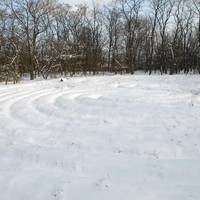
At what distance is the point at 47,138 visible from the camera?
26.6 ft

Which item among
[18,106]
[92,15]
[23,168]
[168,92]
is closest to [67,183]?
[23,168]

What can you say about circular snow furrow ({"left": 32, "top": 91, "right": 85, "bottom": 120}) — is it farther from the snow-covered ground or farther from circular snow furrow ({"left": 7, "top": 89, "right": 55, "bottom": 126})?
circular snow furrow ({"left": 7, "top": 89, "right": 55, "bottom": 126})

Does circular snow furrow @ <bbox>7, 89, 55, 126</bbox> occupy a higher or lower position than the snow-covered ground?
higher

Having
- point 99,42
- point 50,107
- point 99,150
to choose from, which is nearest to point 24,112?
point 50,107

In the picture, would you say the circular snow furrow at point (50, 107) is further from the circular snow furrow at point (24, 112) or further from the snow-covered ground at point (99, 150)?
the circular snow furrow at point (24, 112)

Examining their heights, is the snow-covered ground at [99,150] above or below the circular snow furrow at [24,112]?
below

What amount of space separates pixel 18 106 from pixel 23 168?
6.10 meters

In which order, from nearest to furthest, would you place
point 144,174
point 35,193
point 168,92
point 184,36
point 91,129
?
point 35,193 → point 144,174 → point 91,129 → point 168,92 → point 184,36

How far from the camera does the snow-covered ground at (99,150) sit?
17.4 feet

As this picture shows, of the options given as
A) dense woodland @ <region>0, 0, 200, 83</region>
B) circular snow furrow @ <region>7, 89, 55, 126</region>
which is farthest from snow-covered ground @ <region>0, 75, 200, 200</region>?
dense woodland @ <region>0, 0, 200, 83</region>

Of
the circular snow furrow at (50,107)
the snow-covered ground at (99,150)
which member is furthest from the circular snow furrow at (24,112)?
the circular snow furrow at (50,107)

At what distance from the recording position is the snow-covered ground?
530 cm

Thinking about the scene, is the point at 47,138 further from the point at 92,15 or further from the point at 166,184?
the point at 92,15

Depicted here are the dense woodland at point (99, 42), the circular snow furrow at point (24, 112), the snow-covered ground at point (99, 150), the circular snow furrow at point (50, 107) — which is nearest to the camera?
the snow-covered ground at point (99, 150)
